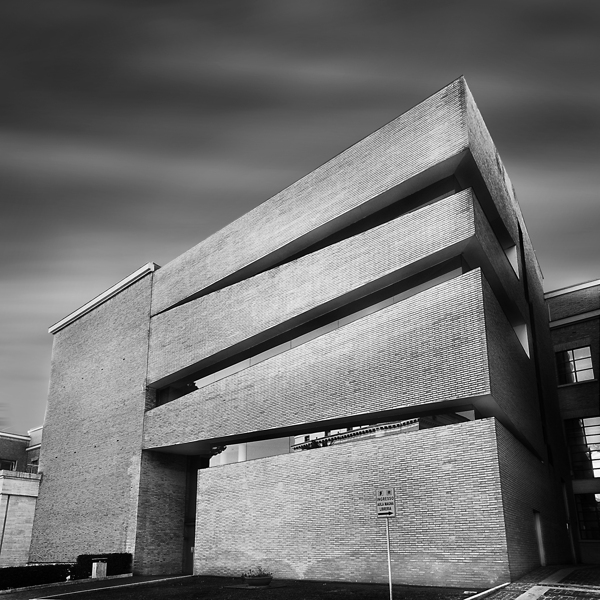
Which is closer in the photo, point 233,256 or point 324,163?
point 324,163

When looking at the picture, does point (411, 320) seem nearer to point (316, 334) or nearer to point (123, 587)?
point (316, 334)

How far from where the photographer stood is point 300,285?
68.8 feet

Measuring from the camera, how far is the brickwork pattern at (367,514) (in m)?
14.3

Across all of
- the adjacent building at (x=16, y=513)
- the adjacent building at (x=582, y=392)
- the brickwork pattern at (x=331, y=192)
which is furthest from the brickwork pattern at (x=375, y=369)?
the adjacent building at (x=582, y=392)

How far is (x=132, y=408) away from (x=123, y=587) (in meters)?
8.69

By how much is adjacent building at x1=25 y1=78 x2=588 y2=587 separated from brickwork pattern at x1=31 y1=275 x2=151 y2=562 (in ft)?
0.39

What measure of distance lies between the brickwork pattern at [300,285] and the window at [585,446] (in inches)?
540

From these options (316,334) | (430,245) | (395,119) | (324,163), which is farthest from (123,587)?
(395,119)

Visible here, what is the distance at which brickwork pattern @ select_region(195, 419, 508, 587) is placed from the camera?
14336 mm

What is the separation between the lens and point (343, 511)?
55.2 ft

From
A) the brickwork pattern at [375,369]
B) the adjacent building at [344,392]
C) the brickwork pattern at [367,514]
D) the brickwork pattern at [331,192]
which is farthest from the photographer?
the brickwork pattern at [331,192]

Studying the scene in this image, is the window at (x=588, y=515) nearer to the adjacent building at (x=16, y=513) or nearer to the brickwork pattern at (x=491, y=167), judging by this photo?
the brickwork pattern at (x=491, y=167)

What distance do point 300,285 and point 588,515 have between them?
53.1 feet

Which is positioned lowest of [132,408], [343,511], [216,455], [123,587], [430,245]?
[123,587]
